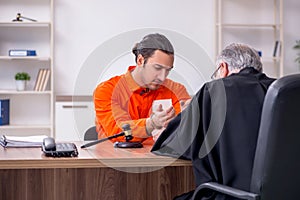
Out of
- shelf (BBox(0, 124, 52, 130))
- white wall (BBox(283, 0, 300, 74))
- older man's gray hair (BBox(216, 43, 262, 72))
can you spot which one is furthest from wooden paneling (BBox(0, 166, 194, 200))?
white wall (BBox(283, 0, 300, 74))

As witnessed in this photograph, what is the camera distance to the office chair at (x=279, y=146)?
5.30 feet

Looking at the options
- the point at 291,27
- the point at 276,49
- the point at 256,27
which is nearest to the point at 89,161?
the point at 276,49

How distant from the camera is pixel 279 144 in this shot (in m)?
1.66

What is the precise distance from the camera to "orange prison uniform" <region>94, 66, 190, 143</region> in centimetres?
264

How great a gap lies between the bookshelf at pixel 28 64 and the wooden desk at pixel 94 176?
2966 millimetres

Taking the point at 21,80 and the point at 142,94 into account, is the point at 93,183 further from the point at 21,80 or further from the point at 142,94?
the point at 21,80

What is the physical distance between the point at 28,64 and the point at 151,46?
A: 2883mm

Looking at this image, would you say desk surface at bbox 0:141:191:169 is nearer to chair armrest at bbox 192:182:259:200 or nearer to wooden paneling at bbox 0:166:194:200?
wooden paneling at bbox 0:166:194:200

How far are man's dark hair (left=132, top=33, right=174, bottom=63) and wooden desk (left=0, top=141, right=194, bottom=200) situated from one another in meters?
0.52

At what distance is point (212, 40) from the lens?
213 inches

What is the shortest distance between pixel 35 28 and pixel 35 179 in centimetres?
324

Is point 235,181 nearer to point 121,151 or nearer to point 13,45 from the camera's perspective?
point 121,151

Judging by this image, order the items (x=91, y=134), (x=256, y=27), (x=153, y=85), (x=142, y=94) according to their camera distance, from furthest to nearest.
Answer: (x=256, y=27), (x=91, y=134), (x=142, y=94), (x=153, y=85)

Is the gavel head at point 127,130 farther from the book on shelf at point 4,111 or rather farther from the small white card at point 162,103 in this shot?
the book on shelf at point 4,111
